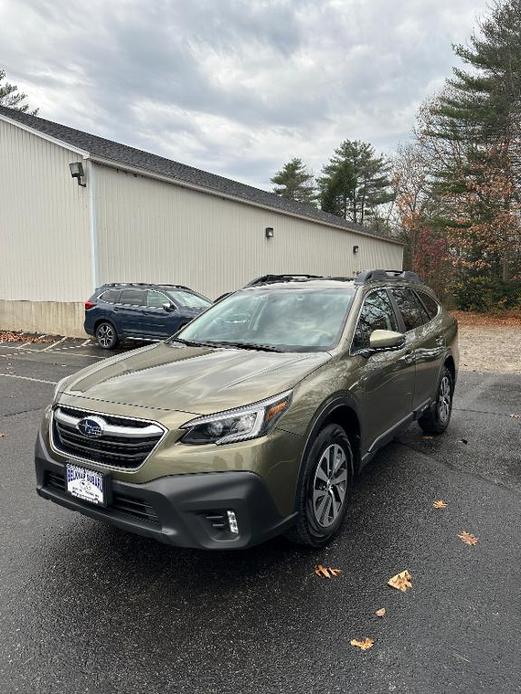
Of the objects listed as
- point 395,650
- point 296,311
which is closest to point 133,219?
point 296,311

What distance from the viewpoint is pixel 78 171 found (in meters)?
13.1

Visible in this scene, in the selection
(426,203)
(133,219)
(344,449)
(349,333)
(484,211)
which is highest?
(426,203)

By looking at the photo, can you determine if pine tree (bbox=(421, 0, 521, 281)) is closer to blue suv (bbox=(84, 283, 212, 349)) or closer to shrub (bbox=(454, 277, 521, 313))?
shrub (bbox=(454, 277, 521, 313))

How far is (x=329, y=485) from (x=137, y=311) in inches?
381

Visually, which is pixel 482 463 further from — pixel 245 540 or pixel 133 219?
pixel 133 219

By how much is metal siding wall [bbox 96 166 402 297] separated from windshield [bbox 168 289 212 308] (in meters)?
2.85

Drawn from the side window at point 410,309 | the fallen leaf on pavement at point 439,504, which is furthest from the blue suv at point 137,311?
the fallen leaf on pavement at point 439,504

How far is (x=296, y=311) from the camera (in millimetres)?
3861

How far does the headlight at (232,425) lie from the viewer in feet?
7.97

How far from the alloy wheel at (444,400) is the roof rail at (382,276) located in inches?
45.4

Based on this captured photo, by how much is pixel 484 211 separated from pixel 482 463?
63.5 feet

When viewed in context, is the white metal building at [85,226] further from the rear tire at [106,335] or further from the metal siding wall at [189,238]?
the rear tire at [106,335]

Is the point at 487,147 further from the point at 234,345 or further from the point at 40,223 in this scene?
the point at 234,345

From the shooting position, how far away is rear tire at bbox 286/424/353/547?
2.74 metres
